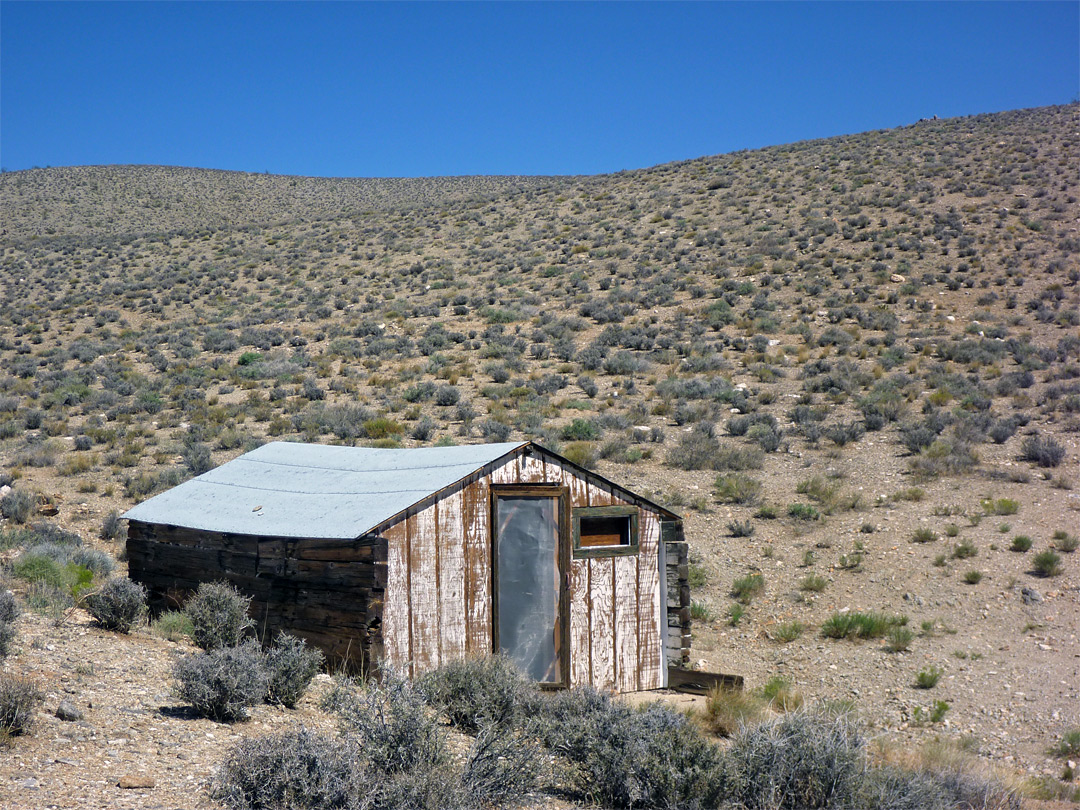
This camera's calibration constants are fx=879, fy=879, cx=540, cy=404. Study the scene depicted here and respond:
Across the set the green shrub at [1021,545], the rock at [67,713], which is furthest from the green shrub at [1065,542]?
the rock at [67,713]

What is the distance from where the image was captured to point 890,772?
17.2ft

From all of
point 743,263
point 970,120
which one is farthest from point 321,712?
point 970,120

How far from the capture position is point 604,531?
29.3ft

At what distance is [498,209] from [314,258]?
438 inches

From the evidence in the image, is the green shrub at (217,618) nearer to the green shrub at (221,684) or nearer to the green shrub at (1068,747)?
the green shrub at (221,684)

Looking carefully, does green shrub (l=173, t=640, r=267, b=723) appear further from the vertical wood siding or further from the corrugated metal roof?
the vertical wood siding

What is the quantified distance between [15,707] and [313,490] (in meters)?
4.35

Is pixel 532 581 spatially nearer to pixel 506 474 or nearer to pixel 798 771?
pixel 506 474

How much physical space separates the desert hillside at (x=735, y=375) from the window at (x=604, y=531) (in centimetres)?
282

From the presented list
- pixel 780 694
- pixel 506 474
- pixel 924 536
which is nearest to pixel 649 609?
pixel 780 694

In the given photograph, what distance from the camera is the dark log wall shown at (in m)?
7.53

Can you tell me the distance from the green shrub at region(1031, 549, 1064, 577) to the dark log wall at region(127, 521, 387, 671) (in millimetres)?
9314

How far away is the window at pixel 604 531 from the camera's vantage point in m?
8.66

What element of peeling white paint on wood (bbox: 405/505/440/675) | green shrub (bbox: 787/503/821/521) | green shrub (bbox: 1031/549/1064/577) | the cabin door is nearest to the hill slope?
green shrub (bbox: 787/503/821/521)
